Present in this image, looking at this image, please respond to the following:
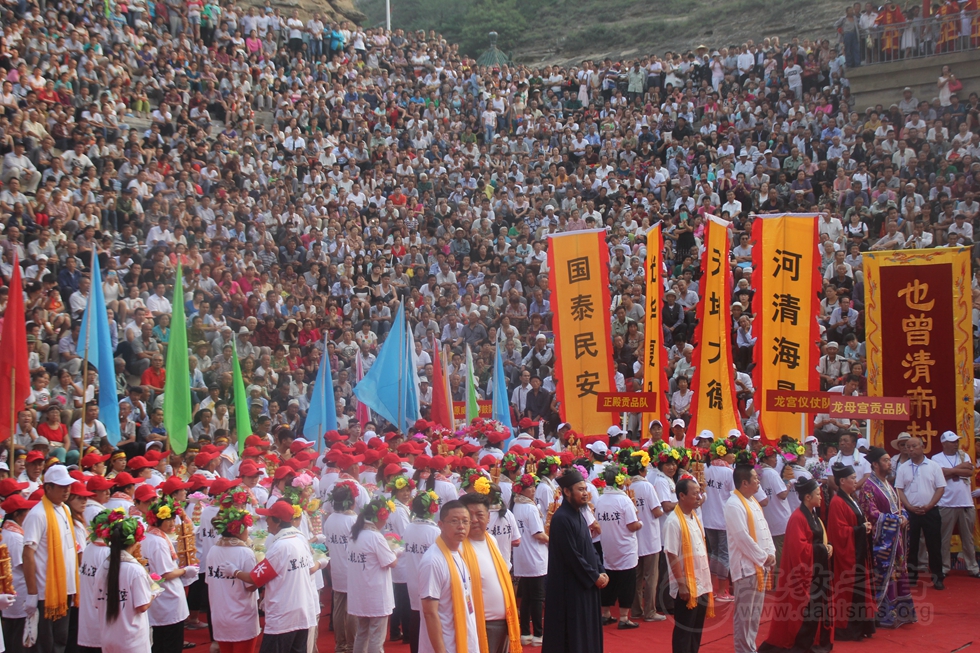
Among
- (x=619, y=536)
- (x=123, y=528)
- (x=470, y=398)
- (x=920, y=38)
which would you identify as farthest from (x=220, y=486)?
(x=920, y=38)

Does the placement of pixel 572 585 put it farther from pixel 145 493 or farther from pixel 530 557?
pixel 145 493

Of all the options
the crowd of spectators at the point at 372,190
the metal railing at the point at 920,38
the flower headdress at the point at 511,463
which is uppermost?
the metal railing at the point at 920,38

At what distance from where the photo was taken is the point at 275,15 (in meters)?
26.5

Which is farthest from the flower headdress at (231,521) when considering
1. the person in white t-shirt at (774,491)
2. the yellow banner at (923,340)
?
the yellow banner at (923,340)

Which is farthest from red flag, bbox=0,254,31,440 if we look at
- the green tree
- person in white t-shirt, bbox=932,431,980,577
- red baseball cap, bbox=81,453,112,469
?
the green tree

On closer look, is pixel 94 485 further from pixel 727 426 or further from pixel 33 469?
pixel 727 426

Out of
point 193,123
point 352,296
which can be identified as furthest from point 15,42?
point 352,296

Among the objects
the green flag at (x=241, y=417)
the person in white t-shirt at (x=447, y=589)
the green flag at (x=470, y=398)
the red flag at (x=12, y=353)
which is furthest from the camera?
the green flag at (x=470, y=398)

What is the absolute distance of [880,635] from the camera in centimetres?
949

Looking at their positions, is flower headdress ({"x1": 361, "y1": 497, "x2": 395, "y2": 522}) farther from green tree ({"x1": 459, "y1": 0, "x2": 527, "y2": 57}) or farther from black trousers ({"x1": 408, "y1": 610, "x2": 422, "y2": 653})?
green tree ({"x1": 459, "y1": 0, "x2": 527, "y2": 57})

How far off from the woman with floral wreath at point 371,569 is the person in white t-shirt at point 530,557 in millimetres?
1595

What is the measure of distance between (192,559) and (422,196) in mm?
15500

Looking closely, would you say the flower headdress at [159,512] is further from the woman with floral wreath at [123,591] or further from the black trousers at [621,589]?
the black trousers at [621,589]

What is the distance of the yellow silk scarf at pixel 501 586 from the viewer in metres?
6.41
